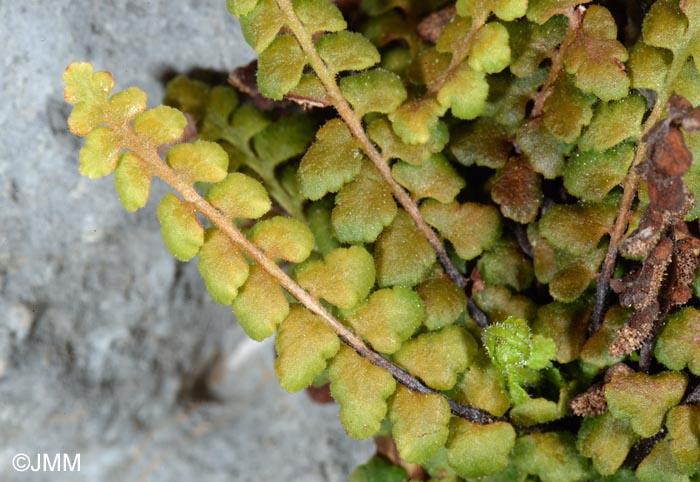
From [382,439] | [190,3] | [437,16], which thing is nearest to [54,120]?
[190,3]

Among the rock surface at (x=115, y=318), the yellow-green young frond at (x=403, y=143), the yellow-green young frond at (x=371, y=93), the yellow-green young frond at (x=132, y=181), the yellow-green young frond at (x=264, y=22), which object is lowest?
the rock surface at (x=115, y=318)

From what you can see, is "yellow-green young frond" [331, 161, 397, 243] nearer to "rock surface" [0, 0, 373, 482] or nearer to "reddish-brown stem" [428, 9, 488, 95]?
"reddish-brown stem" [428, 9, 488, 95]

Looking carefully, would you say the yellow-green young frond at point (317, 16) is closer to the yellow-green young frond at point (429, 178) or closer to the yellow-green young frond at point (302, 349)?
the yellow-green young frond at point (429, 178)

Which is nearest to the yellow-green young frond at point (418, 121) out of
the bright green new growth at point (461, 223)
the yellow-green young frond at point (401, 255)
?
the bright green new growth at point (461, 223)

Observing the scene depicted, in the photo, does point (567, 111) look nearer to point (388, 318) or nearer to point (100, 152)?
point (388, 318)

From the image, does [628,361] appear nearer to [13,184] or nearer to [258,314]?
[258,314]

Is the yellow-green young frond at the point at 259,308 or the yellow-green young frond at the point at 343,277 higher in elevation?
the yellow-green young frond at the point at 343,277

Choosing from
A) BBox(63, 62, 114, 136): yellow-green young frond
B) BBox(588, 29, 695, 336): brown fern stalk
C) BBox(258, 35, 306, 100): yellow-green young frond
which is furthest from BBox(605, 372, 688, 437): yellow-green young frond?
BBox(63, 62, 114, 136): yellow-green young frond
